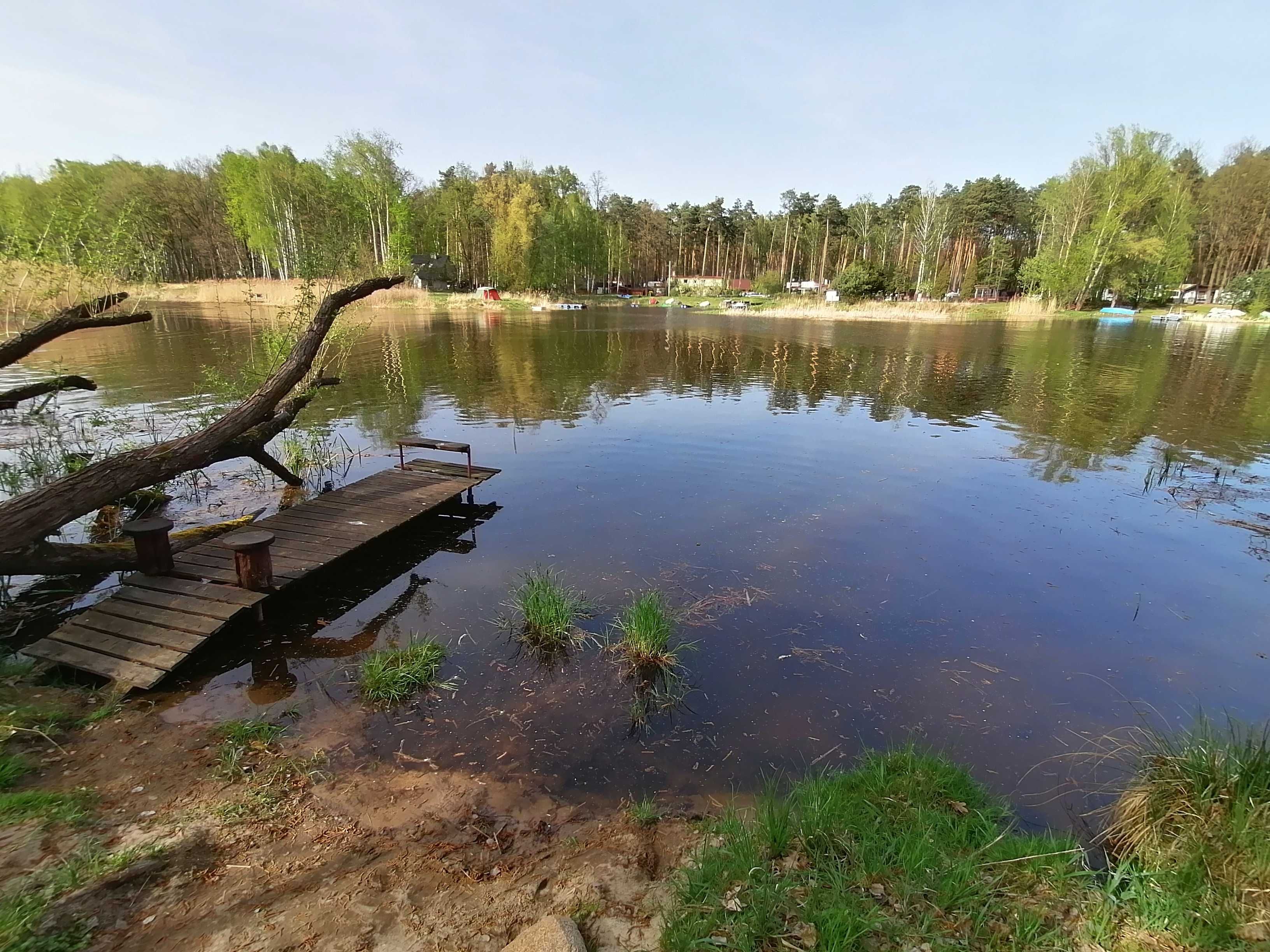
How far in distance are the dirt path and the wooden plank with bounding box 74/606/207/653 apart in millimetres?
935

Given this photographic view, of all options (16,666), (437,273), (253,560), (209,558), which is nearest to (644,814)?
(253,560)

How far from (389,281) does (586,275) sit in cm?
7273

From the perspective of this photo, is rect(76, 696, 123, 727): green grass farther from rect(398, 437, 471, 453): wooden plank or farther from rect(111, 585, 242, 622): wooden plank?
rect(398, 437, 471, 453): wooden plank

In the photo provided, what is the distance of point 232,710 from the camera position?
525 centimetres

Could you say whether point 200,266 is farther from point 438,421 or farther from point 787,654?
point 787,654

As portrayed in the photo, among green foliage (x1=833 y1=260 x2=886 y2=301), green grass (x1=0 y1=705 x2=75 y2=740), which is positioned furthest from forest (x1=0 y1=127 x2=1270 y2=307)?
green grass (x1=0 y1=705 x2=75 y2=740)

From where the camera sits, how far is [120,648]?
5523 mm

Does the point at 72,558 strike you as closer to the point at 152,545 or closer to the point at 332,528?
the point at 152,545

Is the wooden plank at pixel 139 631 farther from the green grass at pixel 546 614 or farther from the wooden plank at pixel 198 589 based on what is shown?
the green grass at pixel 546 614

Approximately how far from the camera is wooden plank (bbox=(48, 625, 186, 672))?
534 cm

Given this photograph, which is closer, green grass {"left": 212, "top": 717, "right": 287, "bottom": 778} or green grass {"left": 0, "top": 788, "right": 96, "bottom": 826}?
green grass {"left": 0, "top": 788, "right": 96, "bottom": 826}

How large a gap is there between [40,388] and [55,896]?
7049mm

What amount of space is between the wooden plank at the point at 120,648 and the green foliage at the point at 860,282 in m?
64.1

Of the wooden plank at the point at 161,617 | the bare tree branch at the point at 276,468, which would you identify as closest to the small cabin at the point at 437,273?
the bare tree branch at the point at 276,468
